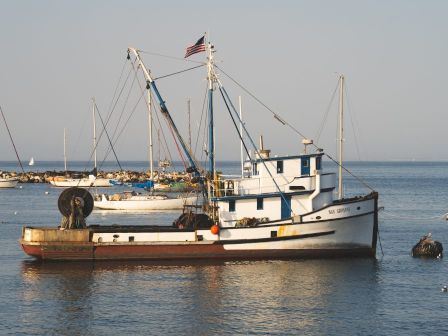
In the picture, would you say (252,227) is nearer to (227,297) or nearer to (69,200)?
(227,297)

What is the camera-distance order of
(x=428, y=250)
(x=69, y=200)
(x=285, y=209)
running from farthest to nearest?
(x=428, y=250) → (x=69, y=200) → (x=285, y=209)

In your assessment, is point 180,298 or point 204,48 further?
point 204,48

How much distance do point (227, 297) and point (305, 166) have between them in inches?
416

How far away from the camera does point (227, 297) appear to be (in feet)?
100

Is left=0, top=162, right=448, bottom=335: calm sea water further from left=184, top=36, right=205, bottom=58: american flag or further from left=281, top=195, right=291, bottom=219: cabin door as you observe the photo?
left=184, top=36, right=205, bottom=58: american flag

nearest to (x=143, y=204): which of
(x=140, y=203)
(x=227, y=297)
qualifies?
(x=140, y=203)

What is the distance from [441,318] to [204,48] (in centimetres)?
1877

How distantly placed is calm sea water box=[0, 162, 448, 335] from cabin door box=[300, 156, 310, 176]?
15.2 feet

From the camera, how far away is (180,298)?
3056 centimetres

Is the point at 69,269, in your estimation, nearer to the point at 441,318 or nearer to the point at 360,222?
the point at 360,222

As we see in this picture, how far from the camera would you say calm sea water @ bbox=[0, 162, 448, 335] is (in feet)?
86.7

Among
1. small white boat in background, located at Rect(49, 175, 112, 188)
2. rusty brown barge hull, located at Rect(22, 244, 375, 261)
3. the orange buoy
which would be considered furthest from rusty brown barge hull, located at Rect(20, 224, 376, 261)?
small white boat in background, located at Rect(49, 175, 112, 188)

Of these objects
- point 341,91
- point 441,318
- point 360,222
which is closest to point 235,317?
point 441,318

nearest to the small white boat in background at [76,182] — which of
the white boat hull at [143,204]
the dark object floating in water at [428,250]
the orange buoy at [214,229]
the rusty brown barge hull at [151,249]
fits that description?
the white boat hull at [143,204]
